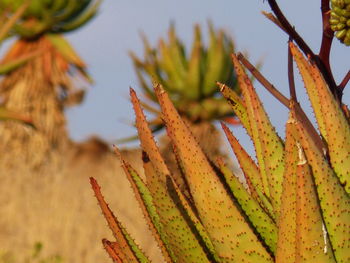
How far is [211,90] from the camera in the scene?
15.6 meters

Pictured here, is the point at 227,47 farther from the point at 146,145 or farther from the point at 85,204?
the point at 146,145

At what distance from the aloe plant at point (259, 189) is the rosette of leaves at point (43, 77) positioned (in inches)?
699

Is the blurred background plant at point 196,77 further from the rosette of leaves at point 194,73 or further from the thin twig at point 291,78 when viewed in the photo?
the thin twig at point 291,78

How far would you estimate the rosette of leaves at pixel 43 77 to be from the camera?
789 inches

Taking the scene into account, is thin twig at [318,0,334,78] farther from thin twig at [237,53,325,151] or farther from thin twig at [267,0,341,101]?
thin twig at [237,53,325,151]

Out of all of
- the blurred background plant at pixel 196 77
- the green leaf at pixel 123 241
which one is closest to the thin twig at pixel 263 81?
the green leaf at pixel 123 241

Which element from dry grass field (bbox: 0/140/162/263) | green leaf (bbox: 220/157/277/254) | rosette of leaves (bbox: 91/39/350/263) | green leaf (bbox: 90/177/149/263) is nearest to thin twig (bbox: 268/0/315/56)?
rosette of leaves (bbox: 91/39/350/263)

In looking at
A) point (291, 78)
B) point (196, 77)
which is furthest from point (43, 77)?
point (291, 78)

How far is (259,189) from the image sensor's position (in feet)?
7.84

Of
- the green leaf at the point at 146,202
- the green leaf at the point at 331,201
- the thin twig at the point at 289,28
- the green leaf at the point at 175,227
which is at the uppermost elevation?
the thin twig at the point at 289,28

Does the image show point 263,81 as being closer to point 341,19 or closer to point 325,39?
point 325,39

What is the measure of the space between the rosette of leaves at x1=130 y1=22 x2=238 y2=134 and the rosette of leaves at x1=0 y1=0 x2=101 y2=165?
4.33 meters

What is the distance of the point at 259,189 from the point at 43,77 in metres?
18.6

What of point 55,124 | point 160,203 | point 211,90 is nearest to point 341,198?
point 160,203
